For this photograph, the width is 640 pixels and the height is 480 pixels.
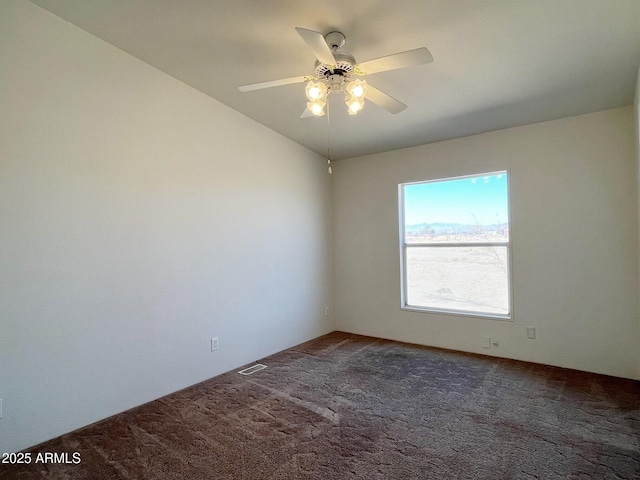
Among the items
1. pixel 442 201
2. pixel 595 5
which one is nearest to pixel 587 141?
pixel 442 201

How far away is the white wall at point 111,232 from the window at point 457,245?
199cm

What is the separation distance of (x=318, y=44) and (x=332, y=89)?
0.53 metres

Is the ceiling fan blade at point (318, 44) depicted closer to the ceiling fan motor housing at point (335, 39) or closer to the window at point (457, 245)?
the ceiling fan motor housing at point (335, 39)

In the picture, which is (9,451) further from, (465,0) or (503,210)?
(503,210)

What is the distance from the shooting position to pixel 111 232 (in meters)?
2.51

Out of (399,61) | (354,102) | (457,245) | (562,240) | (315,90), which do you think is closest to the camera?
(399,61)

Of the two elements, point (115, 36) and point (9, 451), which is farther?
point (115, 36)

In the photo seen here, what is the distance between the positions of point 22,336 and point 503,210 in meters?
4.48

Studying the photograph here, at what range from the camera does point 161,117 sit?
2859 mm

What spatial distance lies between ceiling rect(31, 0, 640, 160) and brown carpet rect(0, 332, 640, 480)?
8.61 feet

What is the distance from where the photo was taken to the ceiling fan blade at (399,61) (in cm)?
177


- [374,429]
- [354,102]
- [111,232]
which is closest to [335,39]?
[354,102]

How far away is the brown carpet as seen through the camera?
189cm

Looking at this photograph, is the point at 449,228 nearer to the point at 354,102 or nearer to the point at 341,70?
the point at 354,102
